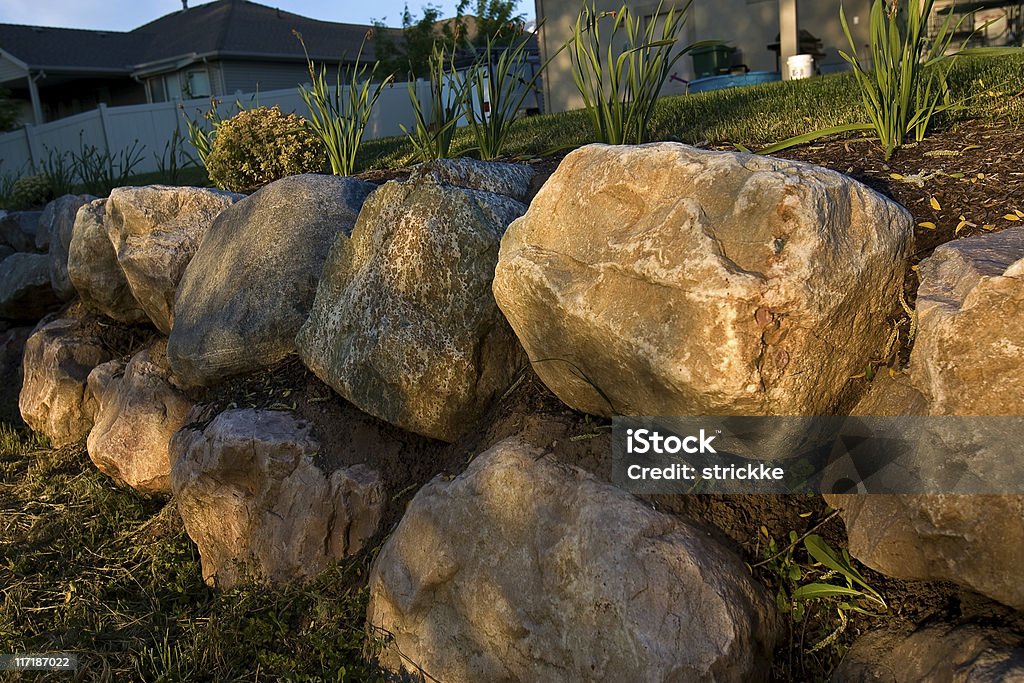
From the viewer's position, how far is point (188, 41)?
24.8 meters

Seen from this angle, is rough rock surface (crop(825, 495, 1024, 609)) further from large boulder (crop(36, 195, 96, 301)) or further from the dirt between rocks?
large boulder (crop(36, 195, 96, 301))

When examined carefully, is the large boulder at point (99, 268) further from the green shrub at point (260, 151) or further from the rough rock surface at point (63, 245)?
the green shrub at point (260, 151)

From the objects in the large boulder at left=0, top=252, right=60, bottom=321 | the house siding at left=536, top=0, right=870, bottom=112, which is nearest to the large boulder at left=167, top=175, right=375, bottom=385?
the large boulder at left=0, top=252, right=60, bottom=321

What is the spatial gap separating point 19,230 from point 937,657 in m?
8.90

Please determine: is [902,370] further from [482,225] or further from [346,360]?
[346,360]

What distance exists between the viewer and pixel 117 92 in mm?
28203

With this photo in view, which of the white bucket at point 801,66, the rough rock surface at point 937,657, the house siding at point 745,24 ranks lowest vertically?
the rough rock surface at point 937,657

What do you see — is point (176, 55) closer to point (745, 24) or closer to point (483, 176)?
point (745, 24)

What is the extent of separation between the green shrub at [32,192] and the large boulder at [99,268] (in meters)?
3.94

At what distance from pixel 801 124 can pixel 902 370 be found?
8.90ft
